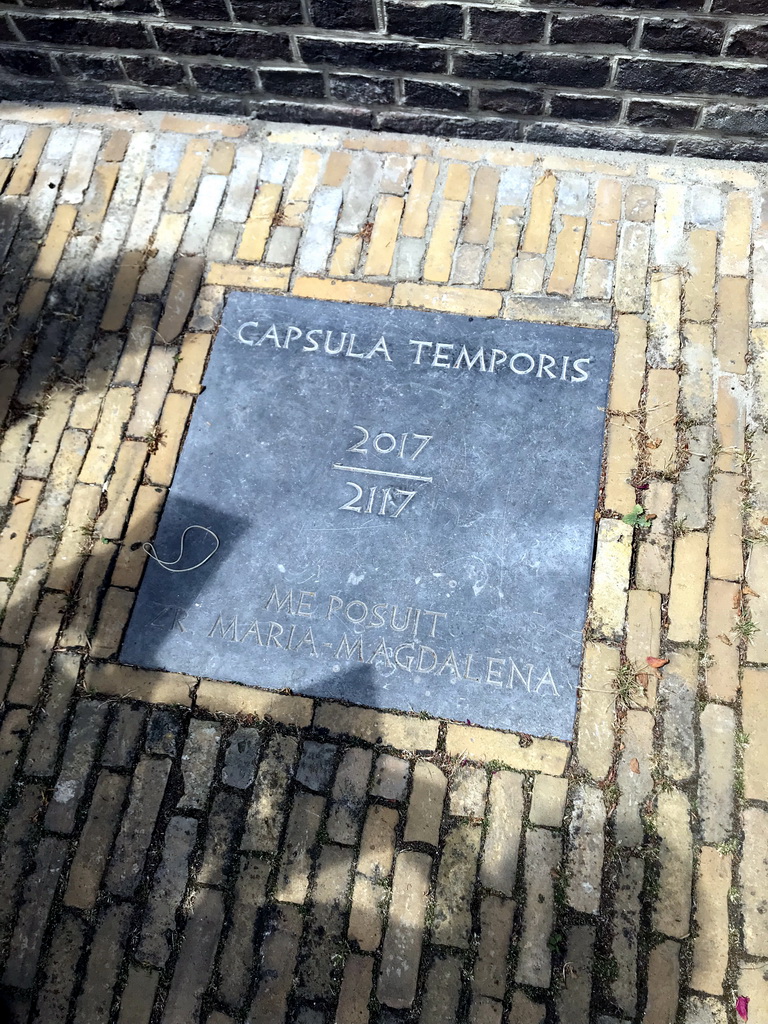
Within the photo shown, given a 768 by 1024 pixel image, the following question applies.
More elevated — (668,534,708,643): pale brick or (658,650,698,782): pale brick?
(668,534,708,643): pale brick

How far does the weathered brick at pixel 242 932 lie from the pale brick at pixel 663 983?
1435 millimetres

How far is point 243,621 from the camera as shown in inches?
131

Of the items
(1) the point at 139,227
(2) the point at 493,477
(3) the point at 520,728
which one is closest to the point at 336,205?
(1) the point at 139,227

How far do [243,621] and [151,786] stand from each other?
0.74 m

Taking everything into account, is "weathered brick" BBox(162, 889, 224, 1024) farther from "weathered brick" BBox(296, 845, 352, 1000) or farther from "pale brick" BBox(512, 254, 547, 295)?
"pale brick" BBox(512, 254, 547, 295)

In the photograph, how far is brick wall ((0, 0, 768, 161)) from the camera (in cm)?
361

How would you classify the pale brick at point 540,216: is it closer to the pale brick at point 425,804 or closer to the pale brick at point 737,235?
the pale brick at point 737,235

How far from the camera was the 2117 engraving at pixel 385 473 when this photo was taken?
346 centimetres

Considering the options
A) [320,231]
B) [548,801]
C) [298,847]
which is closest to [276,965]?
[298,847]

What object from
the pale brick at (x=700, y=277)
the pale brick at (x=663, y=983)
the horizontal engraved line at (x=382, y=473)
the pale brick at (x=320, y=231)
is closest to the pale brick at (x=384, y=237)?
the pale brick at (x=320, y=231)

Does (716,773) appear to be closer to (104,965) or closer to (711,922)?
(711,922)

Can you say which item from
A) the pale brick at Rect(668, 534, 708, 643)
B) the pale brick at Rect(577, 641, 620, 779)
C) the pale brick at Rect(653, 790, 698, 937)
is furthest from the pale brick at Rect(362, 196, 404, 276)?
the pale brick at Rect(653, 790, 698, 937)

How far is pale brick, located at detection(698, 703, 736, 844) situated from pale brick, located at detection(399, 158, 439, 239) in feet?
8.75

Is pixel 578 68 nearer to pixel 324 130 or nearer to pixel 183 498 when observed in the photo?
pixel 324 130
